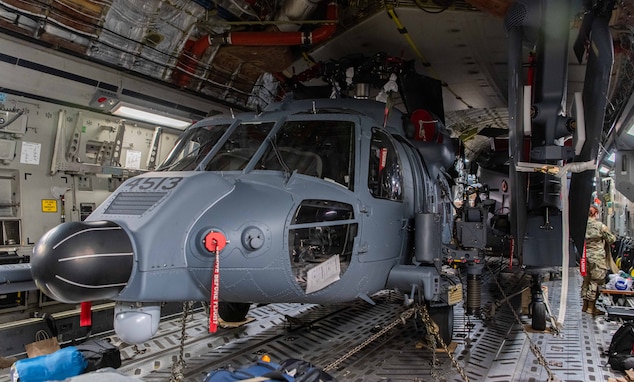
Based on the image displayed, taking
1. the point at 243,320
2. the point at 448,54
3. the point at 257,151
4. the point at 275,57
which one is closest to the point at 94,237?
the point at 257,151

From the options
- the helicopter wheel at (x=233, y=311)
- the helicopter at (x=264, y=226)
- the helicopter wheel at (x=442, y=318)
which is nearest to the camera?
the helicopter at (x=264, y=226)

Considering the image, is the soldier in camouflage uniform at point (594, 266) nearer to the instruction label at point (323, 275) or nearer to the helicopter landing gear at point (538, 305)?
the helicopter landing gear at point (538, 305)

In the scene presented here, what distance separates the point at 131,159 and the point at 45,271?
12.7ft

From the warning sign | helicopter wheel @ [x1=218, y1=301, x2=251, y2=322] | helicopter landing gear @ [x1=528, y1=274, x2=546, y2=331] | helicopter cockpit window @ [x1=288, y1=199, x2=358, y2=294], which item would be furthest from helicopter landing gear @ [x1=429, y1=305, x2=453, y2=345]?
the warning sign

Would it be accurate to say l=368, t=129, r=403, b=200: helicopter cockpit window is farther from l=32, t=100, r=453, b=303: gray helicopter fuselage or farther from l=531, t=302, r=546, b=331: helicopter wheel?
l=531, t=302, r=546, b=331: helicopter wheel

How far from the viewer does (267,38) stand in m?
6.19

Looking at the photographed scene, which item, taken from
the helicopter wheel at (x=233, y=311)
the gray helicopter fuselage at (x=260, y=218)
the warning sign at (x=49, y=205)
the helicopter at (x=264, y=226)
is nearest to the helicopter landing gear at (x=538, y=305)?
the helicopter at (x=264, y=226)

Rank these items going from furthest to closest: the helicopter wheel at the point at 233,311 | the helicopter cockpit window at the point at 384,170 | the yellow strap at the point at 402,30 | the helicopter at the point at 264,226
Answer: the yellow strap at the point at 402,30
the helicopter wheel at the point at 233,311
the helicopter cockpit window at the point at 384,170
the helicopter at the point at 264,226

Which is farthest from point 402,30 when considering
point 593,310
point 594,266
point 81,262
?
point 81,262

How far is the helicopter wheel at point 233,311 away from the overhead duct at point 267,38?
3.14 metres

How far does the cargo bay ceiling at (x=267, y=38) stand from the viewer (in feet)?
16.4

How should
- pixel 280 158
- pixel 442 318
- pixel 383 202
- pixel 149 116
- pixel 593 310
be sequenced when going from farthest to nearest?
pixel 593 310, pixel 149 116, pixel 442 318, pixel 383 202, pixel 280 158

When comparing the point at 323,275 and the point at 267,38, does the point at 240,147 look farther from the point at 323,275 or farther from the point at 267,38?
the point at 267,38

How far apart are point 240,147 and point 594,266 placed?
18.7 ft
